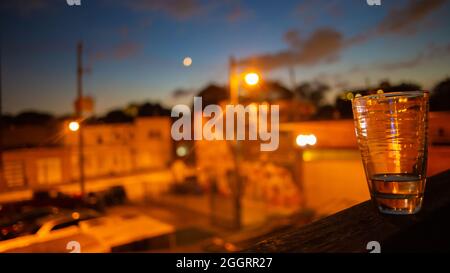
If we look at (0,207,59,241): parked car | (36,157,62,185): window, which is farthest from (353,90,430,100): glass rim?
(36,157,62,185): window

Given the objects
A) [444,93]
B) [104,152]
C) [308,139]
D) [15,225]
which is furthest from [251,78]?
[104,152]

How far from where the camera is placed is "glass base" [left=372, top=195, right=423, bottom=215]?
1.94ft

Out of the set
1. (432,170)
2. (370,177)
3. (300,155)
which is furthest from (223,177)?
(370,177)

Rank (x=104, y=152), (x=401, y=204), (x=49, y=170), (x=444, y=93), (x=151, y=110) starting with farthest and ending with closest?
(x=151, y=110), (x=104, y=152), (x=49, y=170), (x=444, y=93), (x=401, y=204)

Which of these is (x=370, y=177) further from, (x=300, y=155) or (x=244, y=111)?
(x=300, y=155)

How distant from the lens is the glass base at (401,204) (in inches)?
23.2

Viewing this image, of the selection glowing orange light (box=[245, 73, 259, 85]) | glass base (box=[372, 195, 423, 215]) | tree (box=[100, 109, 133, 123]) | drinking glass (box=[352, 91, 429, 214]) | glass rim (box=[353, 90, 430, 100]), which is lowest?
glass base (box=[372, 195, 423, 215])

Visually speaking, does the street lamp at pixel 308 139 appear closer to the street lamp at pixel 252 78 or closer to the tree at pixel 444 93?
the street lamp at pixel 252 78

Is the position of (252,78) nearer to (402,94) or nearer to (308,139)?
(308,139)

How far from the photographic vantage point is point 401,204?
0.59 meters

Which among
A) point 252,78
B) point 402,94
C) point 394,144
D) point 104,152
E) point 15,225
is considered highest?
point 252,78

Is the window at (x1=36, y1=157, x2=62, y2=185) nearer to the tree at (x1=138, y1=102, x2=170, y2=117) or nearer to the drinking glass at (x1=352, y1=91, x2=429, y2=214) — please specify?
the tree at (x1=138, y1=102, x2=170, y2=117)

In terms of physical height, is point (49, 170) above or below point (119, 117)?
below

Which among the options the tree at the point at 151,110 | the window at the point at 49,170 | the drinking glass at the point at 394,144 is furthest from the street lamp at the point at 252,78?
the tree at the point at 151,110
